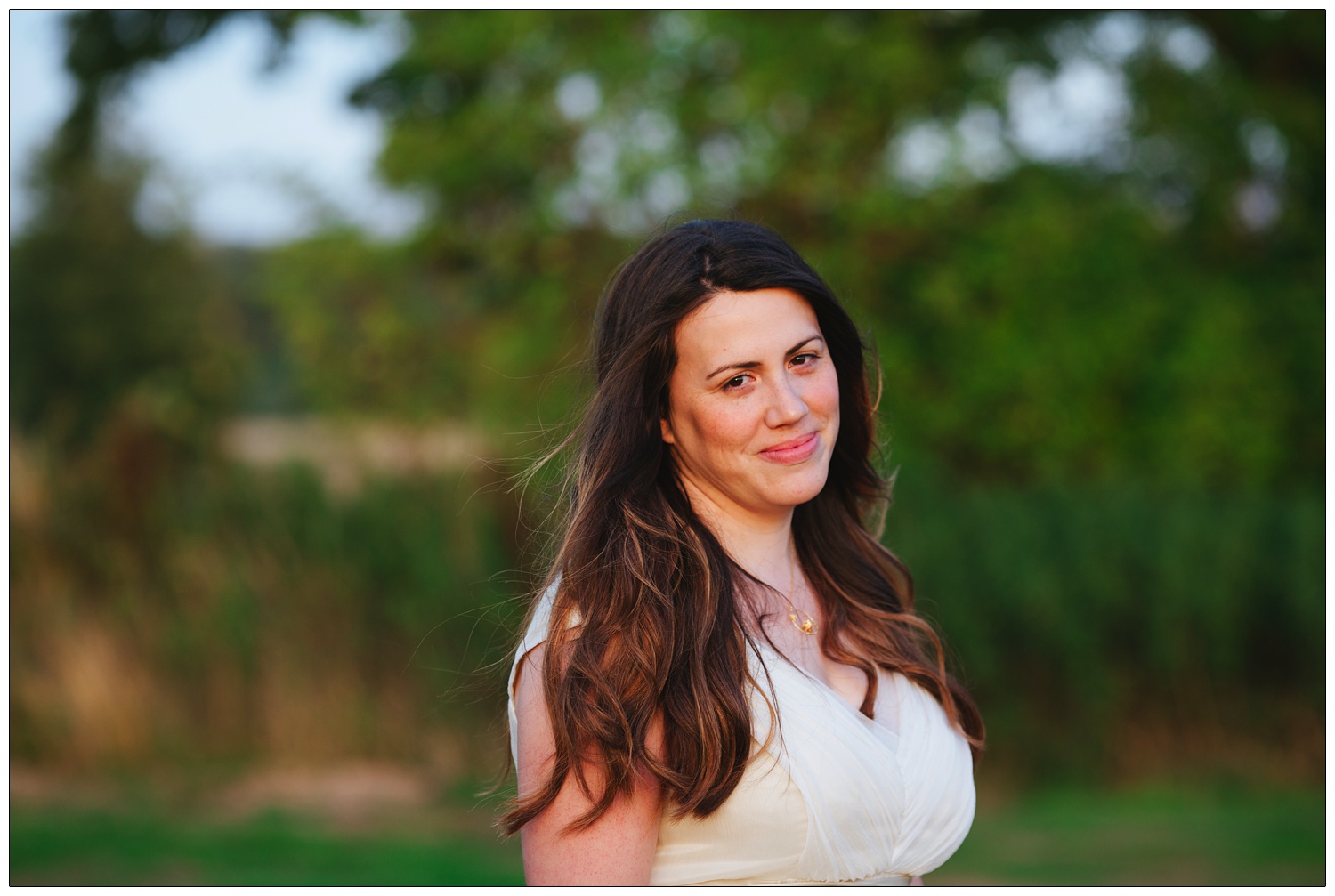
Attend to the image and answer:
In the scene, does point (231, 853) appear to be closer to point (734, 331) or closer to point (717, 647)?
point (717, 647)

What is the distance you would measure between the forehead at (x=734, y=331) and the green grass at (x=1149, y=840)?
4.85 meters

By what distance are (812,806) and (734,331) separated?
87 cm

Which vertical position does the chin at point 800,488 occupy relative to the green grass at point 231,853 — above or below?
above

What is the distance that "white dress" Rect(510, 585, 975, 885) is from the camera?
84.7 inches

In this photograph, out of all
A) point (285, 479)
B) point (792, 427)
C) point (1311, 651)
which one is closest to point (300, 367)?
point (285, 479)

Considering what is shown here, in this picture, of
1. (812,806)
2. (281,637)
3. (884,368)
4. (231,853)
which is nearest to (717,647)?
(812,806)

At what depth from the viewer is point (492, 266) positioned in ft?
31.7

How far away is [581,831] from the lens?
2.08 meters

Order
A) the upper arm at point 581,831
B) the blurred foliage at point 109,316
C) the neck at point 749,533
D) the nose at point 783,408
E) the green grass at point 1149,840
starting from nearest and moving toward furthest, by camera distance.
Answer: the upper arm at point 581,831 → the nose at point 783,408 → the neck at point 749,533 → the green grass at point 1149,840 → the blurred foliage at point 109,316

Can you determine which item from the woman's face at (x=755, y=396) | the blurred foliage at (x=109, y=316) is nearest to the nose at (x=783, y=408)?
the woman's face at (x=755, y=396)

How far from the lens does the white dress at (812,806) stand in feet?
7.06

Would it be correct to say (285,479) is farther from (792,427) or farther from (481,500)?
(792,427)

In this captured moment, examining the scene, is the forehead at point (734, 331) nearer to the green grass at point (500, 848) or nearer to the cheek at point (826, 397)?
the cheek at point (826, 397)

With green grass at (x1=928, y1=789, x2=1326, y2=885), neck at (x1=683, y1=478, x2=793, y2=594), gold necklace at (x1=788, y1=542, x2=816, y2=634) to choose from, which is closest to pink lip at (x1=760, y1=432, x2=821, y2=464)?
neck at (x1=683, y1=478, x2=793, y2=594)
